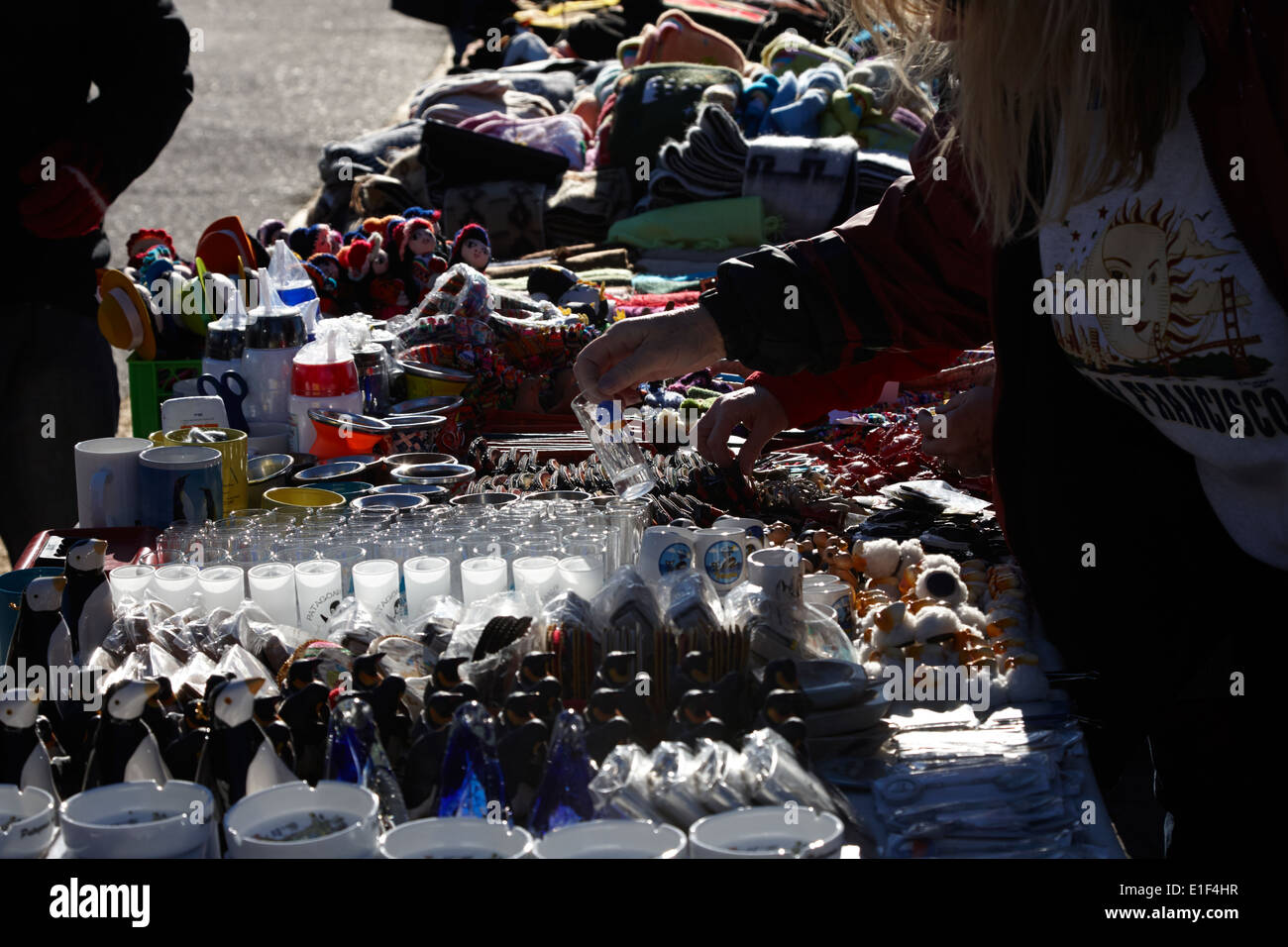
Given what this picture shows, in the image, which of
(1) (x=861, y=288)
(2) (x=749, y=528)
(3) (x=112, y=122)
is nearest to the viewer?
(2) (x=749, y=528)

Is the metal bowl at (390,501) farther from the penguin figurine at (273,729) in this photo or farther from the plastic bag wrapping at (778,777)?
the plastic bag wrapping at (778,777)

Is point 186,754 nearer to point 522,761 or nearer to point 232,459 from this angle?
point 522,761

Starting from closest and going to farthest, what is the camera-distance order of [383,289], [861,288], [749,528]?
[749,528]
[861,288]
[383,289]

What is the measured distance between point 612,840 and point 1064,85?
32.5 inches

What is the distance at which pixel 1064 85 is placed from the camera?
1243mm

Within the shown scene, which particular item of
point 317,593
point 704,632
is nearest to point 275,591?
point 317,593

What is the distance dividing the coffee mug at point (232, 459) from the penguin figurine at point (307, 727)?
2.54 ft

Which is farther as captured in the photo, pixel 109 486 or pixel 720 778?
pixel 109 486

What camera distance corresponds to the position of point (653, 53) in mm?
5535

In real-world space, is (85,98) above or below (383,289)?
above

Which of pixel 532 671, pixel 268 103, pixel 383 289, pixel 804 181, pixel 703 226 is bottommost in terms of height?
pixel 532 671

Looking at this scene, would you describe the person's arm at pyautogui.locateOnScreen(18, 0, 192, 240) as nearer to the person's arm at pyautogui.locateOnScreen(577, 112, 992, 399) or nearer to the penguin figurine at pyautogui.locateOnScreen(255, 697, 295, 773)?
the person's arm at pyautogui.locateOnScreen(577, 112, 992, 399)
